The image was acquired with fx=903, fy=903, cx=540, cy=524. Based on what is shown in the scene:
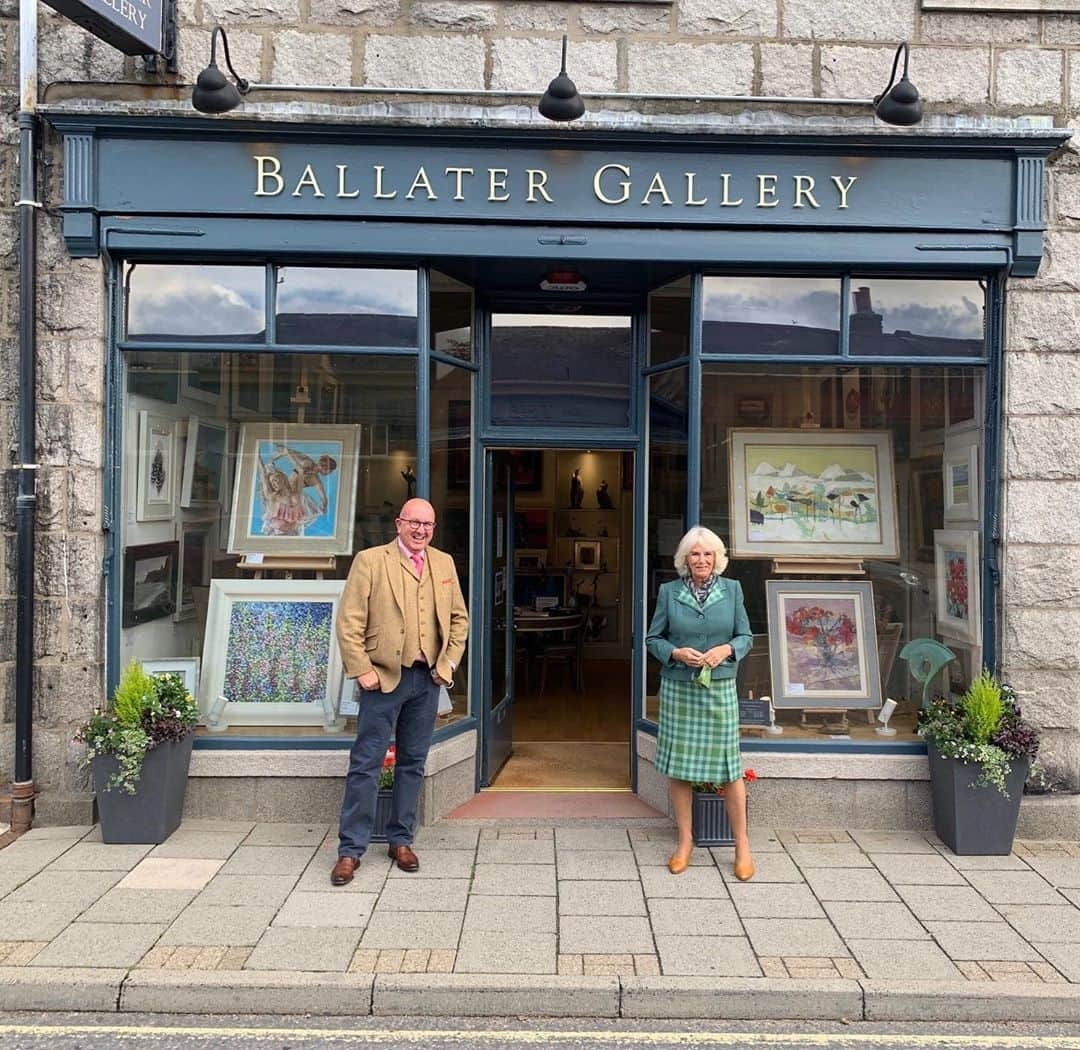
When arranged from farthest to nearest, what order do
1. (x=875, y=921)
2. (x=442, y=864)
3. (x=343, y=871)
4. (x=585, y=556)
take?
(x=585, y=556), (x=442, y=864), (x=343, y=871), (x=875, y=921)

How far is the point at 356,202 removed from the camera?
5.87 meters

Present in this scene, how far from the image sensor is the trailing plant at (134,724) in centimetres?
547

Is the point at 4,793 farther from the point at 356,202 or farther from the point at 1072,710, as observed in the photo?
the point at 1072,710

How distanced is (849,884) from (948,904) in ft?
1.67

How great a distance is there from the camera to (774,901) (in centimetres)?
485

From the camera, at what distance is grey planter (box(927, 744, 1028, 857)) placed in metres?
5.53

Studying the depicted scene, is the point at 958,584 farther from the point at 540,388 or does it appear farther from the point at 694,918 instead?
the point at 540,388

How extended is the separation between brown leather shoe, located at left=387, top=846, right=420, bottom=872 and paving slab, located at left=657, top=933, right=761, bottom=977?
5.01 ft

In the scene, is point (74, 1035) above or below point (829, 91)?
below

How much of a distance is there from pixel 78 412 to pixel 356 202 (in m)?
2.26

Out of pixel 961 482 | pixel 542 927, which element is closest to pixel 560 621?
pixel 961 482

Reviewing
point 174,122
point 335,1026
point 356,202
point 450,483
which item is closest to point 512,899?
point 335,1026

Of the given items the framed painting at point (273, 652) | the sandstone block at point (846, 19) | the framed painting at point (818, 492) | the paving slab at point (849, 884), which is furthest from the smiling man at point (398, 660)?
the sandstone block at point (846, 19)

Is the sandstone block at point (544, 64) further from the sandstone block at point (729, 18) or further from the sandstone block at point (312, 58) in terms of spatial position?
the sandstone block at point (312, 58)
